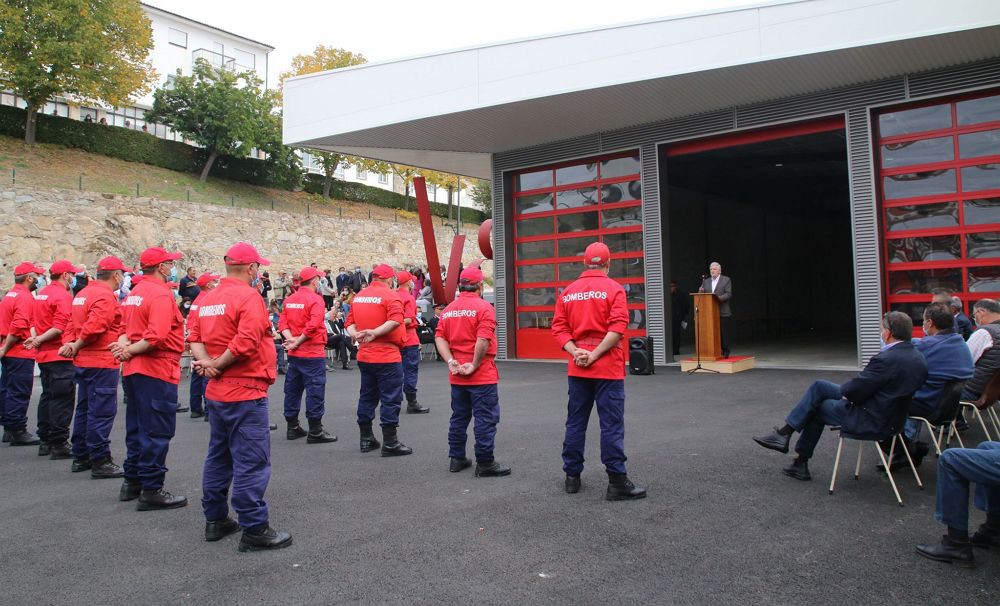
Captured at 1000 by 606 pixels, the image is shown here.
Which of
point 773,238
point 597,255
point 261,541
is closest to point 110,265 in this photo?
point 261,541

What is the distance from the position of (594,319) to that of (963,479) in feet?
8.05

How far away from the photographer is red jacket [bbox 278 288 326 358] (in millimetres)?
7785

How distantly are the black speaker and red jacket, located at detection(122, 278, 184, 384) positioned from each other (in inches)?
341

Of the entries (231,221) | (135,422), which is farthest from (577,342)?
(231,221)

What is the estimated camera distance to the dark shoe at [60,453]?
701cm

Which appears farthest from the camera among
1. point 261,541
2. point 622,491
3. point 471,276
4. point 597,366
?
point 471,276

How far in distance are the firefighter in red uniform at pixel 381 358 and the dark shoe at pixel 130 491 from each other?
2.14 m

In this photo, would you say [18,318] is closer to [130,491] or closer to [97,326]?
[97,326]

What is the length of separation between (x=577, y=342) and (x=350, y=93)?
1133 centimetres

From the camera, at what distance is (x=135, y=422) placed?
540 centimetres

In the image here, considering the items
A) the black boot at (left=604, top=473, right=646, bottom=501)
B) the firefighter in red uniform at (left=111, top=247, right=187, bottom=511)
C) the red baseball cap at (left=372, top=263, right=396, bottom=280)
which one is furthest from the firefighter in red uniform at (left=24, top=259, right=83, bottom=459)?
the black boot at (left=604, top=473, right=646, bottom=501)

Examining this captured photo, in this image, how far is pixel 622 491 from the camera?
4844 mm

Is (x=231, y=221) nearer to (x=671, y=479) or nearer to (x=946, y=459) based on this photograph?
(x=671, y=479)

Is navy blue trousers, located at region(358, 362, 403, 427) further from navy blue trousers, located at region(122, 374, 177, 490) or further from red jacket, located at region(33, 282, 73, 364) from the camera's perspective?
red jacket, located at region(33, 282, 73, 364)
